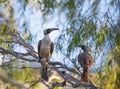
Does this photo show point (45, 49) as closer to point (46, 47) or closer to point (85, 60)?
point (46, 47)

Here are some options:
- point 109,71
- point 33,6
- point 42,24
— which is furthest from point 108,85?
point 33,6

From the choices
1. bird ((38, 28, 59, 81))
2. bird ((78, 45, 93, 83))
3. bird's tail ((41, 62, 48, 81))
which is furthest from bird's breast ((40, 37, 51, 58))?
bird ((78, 45, 93, 83))

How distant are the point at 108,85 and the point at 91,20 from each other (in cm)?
54

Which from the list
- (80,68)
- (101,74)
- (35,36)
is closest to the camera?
(101,74)

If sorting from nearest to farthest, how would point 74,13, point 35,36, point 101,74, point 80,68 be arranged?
point 101,74 < point 80,68 < point 74,13 < point 35,36

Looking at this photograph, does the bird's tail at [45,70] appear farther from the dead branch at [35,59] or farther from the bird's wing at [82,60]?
the bird's wing at [82,60]

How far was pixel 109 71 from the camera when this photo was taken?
2537 mm

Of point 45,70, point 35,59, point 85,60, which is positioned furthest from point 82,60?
point 35,59

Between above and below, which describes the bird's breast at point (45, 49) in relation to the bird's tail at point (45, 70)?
above

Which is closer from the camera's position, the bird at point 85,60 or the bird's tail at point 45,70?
the bird at point 85,60

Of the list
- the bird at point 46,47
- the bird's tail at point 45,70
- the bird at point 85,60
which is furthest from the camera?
the bird at point 46,47

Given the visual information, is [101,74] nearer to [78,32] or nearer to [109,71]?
[109,71]

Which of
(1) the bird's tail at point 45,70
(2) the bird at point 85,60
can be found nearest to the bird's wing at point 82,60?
(2) the bird at point 85,60

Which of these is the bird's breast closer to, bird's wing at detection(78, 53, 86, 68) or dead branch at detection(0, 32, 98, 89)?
dead branch at detection(0, 32, 98, 89)
